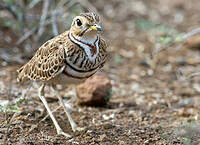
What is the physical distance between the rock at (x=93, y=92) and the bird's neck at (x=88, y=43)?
1480 mm

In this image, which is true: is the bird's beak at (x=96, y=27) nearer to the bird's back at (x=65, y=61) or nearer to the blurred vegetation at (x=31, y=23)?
the bird's back at (x=65, y=61)

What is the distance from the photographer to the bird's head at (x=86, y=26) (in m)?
4.10

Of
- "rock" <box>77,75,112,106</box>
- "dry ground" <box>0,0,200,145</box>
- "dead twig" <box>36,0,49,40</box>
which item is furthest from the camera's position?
"dead twig" <box>36,0,49,40</box>

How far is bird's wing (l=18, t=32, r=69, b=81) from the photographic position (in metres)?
4.34

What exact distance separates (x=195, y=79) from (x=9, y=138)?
4.82 m

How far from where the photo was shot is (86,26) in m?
4.14

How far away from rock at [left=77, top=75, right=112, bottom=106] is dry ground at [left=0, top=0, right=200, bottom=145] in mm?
140

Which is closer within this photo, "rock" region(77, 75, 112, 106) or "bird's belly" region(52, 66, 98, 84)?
"bird's belly" region(52, 66, 98, 84)

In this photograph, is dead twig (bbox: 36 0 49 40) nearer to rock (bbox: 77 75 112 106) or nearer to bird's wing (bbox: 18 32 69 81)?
rock (bbox: 77 75 112 106)

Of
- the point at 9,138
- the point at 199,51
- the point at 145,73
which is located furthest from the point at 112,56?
the point at 9,138

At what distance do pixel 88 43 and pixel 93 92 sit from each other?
Answer: 1.62 metres

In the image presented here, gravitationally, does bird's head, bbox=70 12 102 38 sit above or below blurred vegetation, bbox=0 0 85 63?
below

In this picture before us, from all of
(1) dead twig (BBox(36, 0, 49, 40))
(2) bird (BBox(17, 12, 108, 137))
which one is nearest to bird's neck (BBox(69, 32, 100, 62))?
(2) bird (BBox(17, 12, 108, 137))

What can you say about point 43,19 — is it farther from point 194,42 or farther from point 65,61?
point 194,42
